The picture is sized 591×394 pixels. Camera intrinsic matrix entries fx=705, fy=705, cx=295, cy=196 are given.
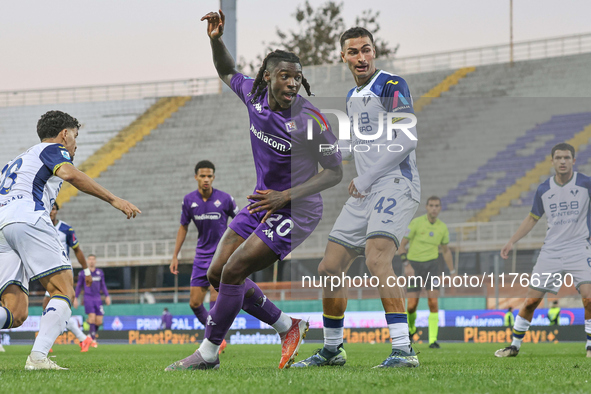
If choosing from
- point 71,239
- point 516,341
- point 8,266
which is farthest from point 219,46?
point 71,239

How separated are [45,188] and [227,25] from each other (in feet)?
97.7

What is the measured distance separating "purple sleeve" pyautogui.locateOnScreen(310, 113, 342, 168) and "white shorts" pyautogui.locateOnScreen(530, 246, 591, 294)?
4263 mm

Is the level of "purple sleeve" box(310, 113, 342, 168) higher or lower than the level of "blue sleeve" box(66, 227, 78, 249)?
higher

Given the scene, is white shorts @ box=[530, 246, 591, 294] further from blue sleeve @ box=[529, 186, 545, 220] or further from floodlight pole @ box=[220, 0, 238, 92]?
floodlight pole @ box=[220, 0, 238, 92]

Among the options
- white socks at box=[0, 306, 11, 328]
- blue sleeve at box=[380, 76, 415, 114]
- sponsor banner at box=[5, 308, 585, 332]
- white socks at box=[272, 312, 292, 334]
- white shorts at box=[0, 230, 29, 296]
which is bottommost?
sponsor banner at box=[5, 308, 585, 332]

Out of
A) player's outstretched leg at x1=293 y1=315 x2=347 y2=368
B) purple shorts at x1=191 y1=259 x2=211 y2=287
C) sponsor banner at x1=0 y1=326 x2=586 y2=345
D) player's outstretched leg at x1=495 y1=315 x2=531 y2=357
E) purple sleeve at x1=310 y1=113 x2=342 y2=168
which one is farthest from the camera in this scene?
sponsor banner at x1=0 y1=326 x2=586 y2=345

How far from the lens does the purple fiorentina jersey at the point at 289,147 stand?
532 centimetres

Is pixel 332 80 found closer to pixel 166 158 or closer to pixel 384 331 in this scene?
pixel 166 158

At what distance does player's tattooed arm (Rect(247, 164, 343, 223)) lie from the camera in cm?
517

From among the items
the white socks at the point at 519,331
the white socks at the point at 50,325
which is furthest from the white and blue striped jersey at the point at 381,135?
the white socks at the point at 519,331

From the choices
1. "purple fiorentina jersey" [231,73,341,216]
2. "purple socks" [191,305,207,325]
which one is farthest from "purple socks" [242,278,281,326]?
"purple socks" [191,305,207,325]

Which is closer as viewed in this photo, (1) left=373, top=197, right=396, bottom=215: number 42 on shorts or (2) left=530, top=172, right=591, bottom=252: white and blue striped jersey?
(1) left=373, top=197, right=396, bottom=215: number 42 on shorts

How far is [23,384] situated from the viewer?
164 inches

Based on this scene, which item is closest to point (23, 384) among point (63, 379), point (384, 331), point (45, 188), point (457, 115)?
point (63, 379)
